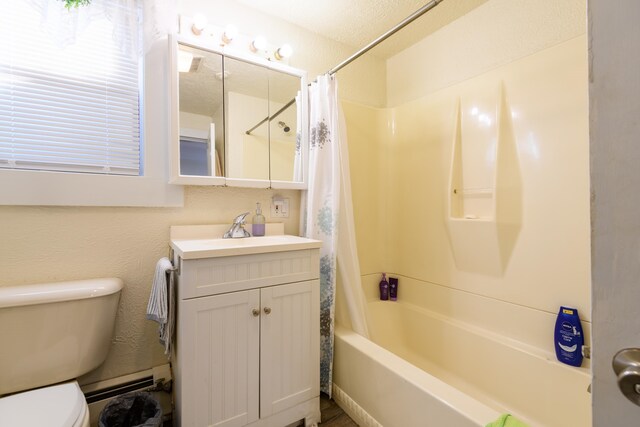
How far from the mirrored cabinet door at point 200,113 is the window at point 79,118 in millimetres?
88

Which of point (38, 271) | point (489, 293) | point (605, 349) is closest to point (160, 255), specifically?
point (38, 271)

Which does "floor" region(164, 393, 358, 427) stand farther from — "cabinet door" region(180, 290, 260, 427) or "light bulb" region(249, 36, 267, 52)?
"light bulb" region(249, 36, 267, 52)

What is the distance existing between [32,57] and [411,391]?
6.90 feet

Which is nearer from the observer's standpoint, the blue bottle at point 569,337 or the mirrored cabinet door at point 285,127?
the blue bottle at point 569,337

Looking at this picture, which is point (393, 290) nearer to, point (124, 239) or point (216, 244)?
point (216, 244)

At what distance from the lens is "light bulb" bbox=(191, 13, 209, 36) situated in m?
1.47

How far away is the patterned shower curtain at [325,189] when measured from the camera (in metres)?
1.59

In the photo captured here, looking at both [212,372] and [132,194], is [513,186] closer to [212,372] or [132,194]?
[212,372]

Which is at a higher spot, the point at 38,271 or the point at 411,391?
the point at 38,271

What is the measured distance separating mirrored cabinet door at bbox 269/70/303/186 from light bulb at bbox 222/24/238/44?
27 centimetres

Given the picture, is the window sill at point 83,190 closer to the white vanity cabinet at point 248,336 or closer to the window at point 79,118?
the window at point 79,118

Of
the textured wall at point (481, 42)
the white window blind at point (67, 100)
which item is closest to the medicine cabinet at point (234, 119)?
the white window blind at point (67, 100)

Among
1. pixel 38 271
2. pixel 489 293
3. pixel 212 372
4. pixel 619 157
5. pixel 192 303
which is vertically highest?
pixel 619 157

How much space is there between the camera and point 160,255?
1.43 meters
